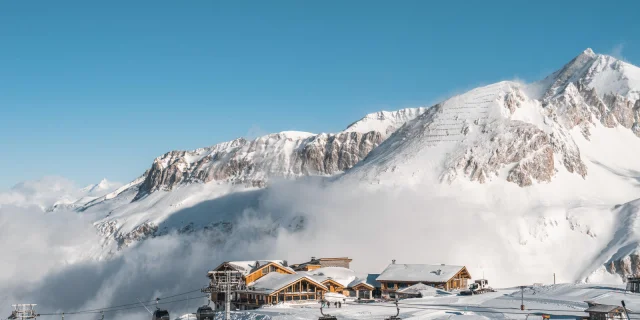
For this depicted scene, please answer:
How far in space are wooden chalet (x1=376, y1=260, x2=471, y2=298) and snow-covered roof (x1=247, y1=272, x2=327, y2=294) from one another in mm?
16242

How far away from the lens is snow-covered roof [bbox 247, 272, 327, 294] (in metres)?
103

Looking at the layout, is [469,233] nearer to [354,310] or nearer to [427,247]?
[427,247]

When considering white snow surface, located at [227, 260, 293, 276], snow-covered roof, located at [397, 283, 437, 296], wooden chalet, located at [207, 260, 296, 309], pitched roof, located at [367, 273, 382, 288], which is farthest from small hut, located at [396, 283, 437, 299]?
white snow surface, located at [227, 260, 293, 276]

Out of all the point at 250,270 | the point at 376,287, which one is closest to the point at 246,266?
the point at 250,270

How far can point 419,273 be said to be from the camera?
399ft

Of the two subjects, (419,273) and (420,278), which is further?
(419,273)

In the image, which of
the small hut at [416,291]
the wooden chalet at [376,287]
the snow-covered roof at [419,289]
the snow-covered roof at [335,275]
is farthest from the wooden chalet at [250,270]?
the snow-covered roof at [419,289]

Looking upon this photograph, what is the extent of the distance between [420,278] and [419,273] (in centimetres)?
218

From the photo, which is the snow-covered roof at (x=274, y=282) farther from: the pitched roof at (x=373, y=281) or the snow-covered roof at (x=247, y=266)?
the pitched roof at (x=373, y=281)

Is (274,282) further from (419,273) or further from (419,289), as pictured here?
(419,273)

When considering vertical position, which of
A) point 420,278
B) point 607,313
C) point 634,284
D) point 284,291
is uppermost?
point 420,278

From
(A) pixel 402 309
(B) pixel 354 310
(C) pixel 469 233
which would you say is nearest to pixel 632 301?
(A) pixel 402 309

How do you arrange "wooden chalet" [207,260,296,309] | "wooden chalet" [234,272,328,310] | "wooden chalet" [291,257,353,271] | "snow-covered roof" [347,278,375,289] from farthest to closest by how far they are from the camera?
"wooden chalet" [291,257,353,271], "snow-covered roof" [347,278,375,289], "wooden chalet" [207,260,296,309], "wooden chalet" [234,272,328,310]

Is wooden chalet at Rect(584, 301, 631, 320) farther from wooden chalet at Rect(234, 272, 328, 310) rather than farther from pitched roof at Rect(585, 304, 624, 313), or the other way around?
wooden chalet at Rect(234, 272, 328, 310)
